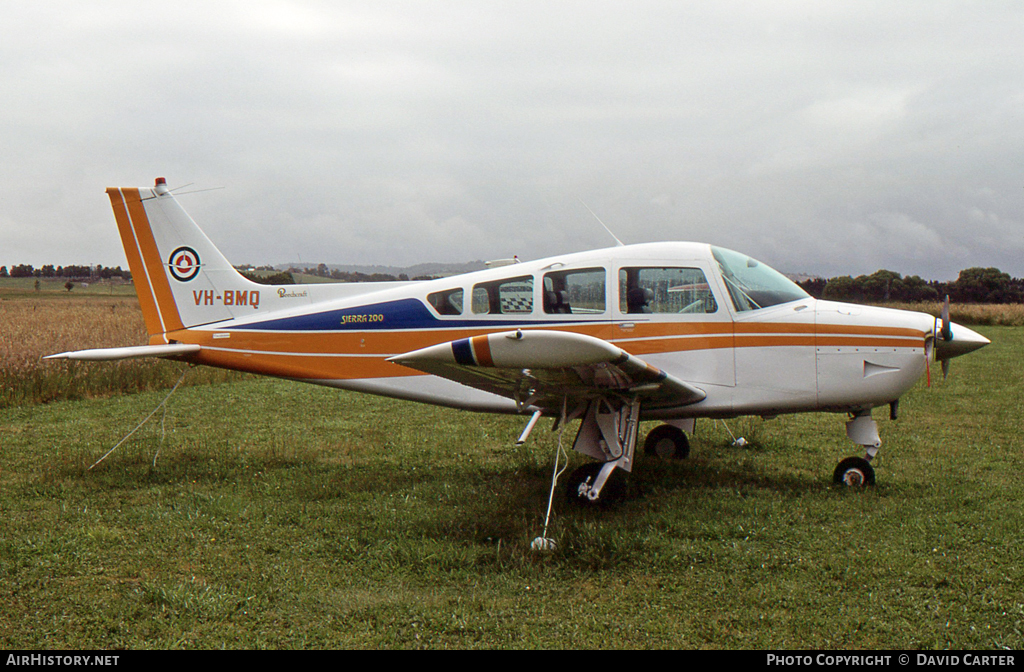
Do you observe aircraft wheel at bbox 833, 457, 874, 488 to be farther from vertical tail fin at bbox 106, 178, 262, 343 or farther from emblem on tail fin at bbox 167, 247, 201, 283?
emblem on tail fin at bbox 167, 247, 201, 283

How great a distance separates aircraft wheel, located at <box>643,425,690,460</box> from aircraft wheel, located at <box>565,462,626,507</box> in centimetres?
228

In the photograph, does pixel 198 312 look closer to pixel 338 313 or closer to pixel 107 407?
pixel 338 313

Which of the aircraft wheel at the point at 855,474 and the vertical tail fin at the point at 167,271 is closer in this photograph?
the aircraft wheel at the point at 855,474

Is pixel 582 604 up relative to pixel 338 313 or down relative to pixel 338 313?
down

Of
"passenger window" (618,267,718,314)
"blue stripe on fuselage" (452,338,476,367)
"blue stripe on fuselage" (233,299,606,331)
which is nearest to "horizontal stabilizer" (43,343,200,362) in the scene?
"blue stripe on fuselage" (233,299,606,331)

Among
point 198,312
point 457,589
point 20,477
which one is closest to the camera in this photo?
point 457,589

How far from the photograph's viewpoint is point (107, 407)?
11.0 meters

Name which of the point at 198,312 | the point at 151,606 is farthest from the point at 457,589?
the point at 198,312

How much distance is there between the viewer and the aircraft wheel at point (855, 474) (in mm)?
6363

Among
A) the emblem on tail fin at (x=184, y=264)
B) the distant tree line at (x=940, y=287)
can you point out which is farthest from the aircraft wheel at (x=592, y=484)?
the distant tree line at (x=940, y=287)

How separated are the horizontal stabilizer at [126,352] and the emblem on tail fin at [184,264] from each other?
0.78 metres

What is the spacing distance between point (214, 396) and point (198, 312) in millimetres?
5349

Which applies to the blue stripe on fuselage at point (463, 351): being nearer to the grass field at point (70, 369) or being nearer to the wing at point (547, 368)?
the wing at point (547, 368)

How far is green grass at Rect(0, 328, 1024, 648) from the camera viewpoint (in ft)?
12.5
